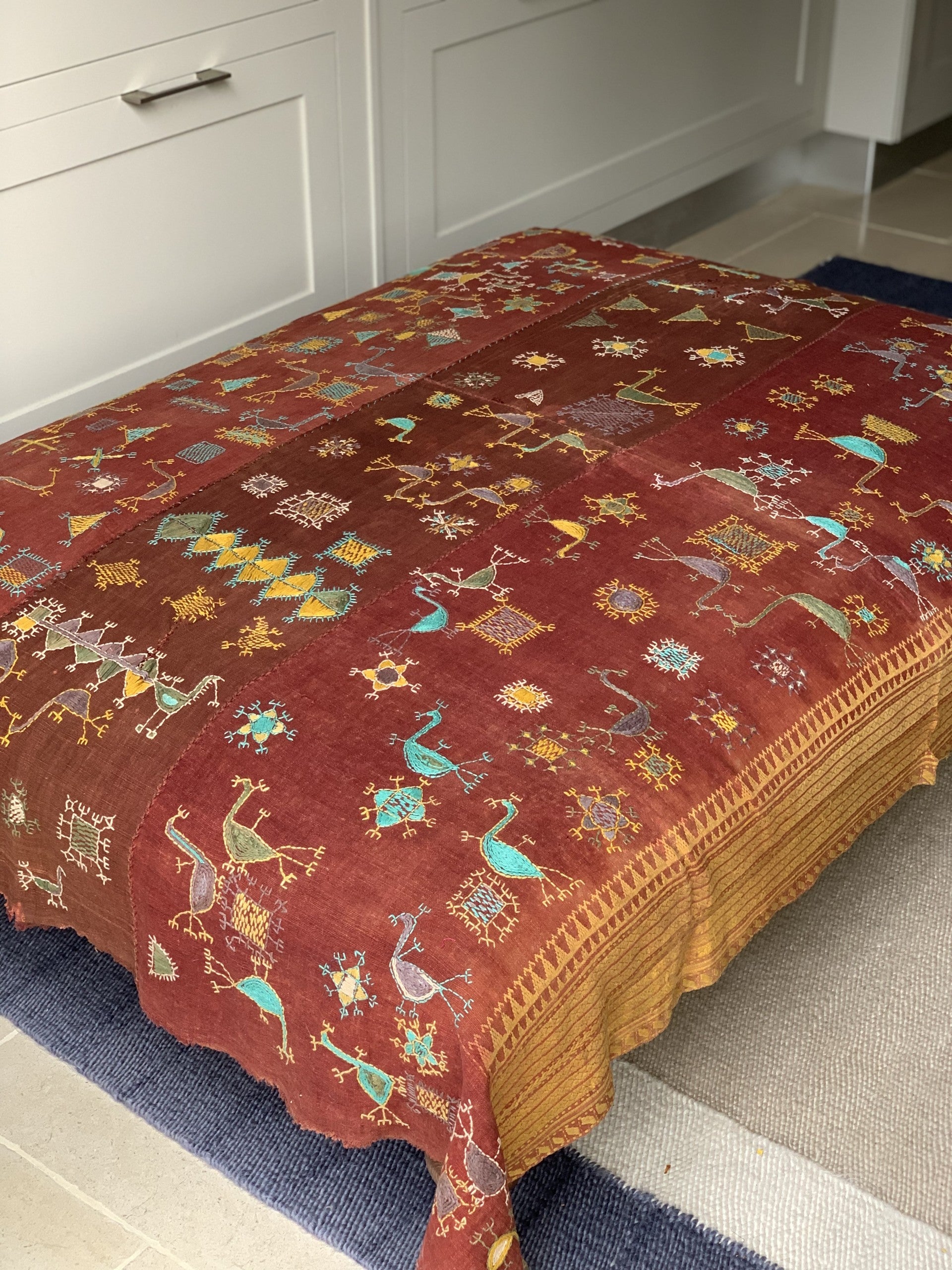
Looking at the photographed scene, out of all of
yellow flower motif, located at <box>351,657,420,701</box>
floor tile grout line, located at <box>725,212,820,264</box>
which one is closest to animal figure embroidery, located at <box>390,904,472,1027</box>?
yellow flower motif, located at <box>351,657,420,701</box>

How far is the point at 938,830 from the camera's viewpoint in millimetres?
1697

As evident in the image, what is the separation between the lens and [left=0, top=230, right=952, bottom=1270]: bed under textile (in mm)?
1067

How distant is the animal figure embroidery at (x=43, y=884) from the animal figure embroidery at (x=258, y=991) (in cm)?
21

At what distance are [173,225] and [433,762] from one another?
1303mm

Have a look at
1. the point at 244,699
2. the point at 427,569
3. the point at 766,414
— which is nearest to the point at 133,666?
the point at 244,699

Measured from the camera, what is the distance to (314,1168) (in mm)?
1302

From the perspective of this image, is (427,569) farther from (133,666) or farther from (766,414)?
(766,414)

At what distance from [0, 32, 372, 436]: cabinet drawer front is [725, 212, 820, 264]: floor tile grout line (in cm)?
120

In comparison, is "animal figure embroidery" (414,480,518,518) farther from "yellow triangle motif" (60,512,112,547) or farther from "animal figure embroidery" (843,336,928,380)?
"animal figure embroidery" (843,336,928,380)

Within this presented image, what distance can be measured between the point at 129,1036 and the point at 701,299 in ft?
4.09

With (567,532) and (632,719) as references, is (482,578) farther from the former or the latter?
(632,719)

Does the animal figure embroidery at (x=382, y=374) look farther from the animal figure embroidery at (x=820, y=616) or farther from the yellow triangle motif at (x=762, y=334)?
the animal figure embroidery at (x=820, y=616)

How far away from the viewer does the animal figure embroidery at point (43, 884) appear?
4.21 ft

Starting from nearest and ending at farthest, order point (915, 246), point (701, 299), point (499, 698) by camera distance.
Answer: point (499, 698)
point (701, 299)
point (915, 246)
